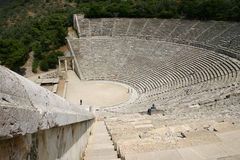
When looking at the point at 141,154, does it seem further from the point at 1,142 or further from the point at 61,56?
the point at 61,56

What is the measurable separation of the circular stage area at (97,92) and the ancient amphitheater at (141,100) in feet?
1.06

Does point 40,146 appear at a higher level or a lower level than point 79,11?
lower

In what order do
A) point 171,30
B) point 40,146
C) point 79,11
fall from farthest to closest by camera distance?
1. point 79,11
2. point 171,30
3. point 40,146

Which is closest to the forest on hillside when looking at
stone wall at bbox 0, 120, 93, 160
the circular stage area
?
the circular stage area

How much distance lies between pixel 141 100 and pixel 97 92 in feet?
15.9

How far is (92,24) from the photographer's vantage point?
4306 cm

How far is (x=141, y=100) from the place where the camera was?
27922mm

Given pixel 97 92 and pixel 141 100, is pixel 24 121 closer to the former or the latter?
pixel 141 100

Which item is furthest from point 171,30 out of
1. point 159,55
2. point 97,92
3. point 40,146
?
point 40,146

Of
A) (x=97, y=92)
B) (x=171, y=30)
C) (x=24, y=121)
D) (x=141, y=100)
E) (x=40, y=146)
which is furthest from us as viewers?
(x=171, y=30)

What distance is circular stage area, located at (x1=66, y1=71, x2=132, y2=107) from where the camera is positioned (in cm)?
2896

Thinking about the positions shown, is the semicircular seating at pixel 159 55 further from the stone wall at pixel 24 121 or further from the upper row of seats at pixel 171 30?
the stone wall at pixel 24 121

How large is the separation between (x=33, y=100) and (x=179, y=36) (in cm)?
3557

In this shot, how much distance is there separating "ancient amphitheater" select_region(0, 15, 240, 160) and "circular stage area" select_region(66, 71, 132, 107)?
1.06 feet
